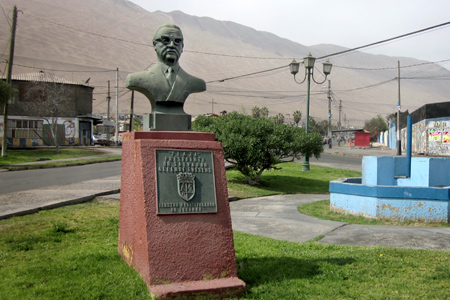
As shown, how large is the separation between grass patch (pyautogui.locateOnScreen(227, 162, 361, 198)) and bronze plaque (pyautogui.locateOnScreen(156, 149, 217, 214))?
8886mm

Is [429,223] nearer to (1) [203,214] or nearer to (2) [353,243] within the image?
(2) [353,243]

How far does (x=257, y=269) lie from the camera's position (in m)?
5.48

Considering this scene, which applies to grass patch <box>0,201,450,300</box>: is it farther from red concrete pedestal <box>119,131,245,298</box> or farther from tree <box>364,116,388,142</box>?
tree <box>364,116,388,142</box>

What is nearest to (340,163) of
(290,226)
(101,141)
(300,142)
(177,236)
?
(300,142)

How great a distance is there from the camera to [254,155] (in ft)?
Answer: 52.3

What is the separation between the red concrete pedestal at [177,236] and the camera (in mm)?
4688

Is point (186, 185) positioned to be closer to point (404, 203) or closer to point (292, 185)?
point (404, 203)

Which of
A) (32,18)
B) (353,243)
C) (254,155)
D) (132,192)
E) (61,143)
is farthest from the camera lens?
(32,18)

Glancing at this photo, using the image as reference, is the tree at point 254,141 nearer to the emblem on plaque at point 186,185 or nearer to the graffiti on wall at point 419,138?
the emblem on plaque at point 186,185

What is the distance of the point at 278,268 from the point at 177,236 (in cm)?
144

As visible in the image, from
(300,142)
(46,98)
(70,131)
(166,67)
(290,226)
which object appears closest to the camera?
(166,67)

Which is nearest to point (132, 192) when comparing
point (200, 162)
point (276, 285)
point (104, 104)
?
point (200, 162)

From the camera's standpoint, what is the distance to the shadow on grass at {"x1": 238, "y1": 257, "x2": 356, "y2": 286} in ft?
17.1

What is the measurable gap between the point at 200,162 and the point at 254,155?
1078 cm
